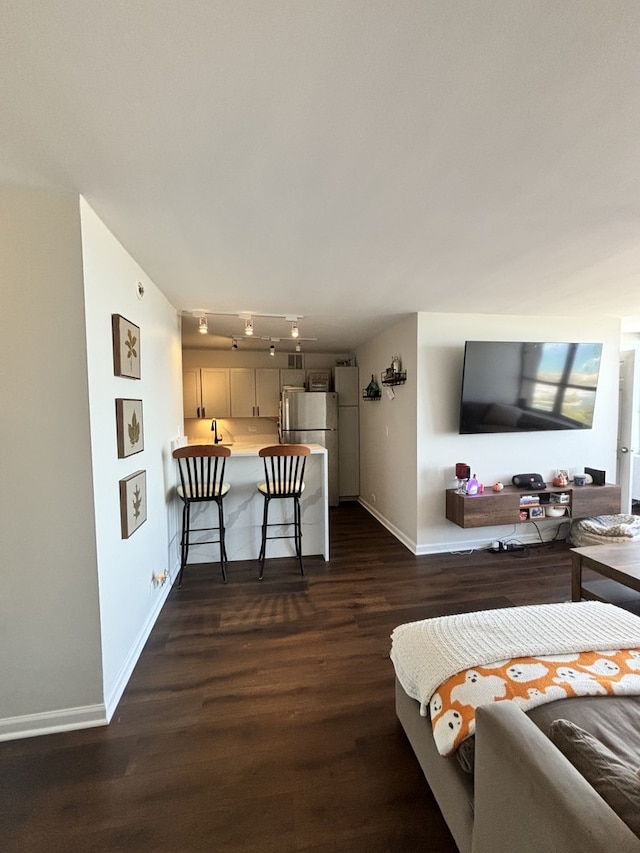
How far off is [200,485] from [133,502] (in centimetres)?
102

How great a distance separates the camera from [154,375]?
2520 mm

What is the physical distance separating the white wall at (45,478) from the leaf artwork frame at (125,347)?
308 mm

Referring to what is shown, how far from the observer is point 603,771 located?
74 cm

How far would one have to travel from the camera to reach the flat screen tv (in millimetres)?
3238

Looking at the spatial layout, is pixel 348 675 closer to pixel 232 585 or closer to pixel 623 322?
pixel 232 585

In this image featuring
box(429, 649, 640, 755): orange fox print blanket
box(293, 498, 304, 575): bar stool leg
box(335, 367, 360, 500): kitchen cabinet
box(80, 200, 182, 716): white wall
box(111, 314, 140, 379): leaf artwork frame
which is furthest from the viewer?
box(335, 367, 360, 500): kitchen cabinet

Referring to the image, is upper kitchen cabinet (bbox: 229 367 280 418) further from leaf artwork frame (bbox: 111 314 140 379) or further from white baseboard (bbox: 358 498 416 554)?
leaf artwork frame (bbox: 111 314 140 379)

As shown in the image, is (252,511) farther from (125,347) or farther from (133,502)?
(125,347)

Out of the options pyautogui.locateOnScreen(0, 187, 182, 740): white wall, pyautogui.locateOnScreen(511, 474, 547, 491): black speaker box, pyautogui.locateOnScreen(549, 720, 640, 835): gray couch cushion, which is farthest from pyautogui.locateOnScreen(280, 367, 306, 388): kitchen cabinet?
pyautogui.locateOnScreen(549, 720, 640, 835): gray couch cushion

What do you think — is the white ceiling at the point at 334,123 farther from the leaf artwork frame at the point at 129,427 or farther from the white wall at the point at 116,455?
the leaf artwork frame at the point at 129,427

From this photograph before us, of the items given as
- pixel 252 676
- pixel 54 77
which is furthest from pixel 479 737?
pixel 54 77

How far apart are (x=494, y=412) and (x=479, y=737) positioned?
9.63 ft

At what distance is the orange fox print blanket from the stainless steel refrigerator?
3.68 m

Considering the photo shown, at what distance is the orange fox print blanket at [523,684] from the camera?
1.05 metres
